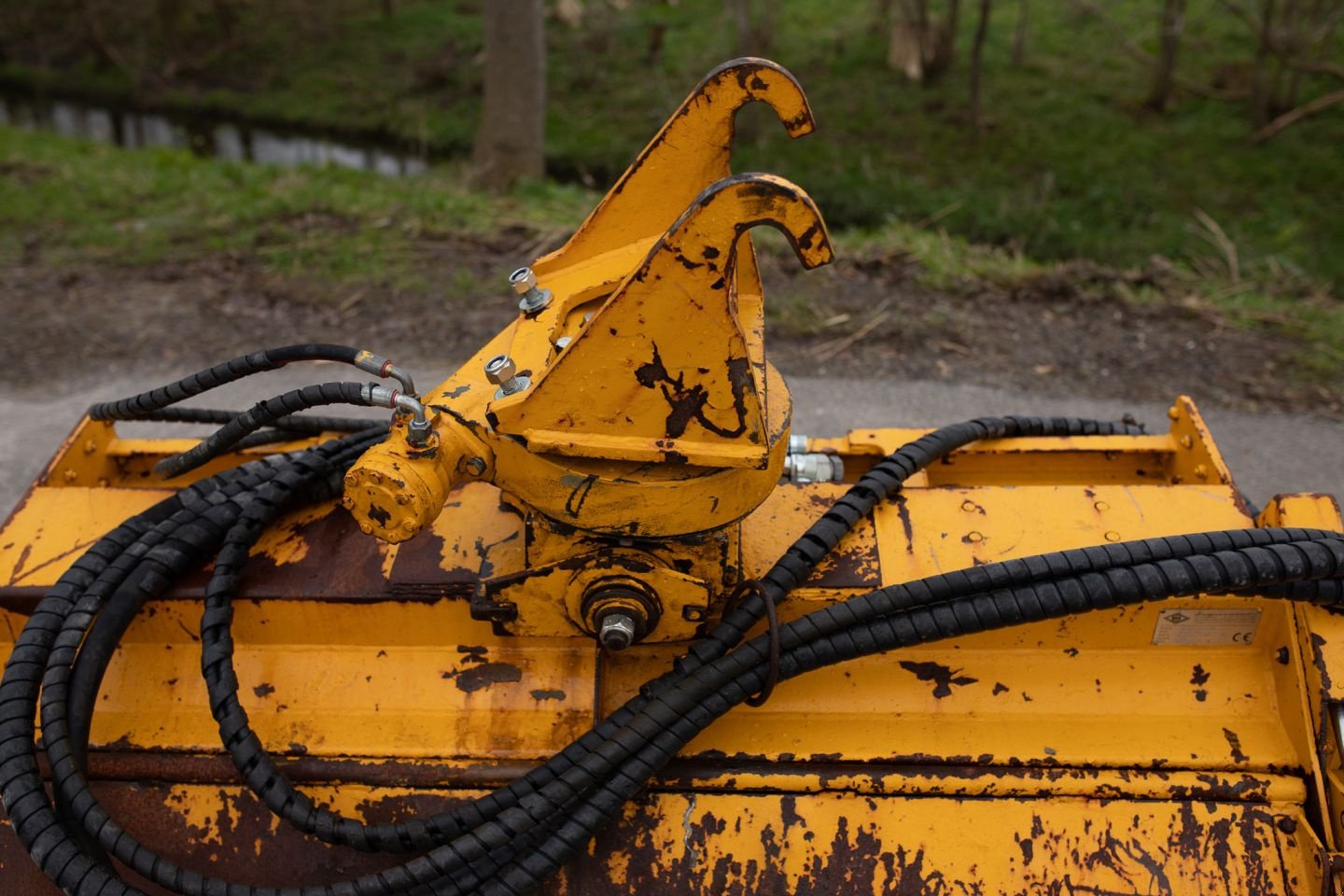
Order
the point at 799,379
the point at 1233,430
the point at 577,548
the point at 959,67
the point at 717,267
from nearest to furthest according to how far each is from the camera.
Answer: the point at 717,267
the point at 577,548
the point at 1233,430
the point at 799,379
the point at 959,67

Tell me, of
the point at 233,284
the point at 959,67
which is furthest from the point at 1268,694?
the point at 959,67

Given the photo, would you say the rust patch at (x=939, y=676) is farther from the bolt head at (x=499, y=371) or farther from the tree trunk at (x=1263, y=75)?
the tree trunk at (x=1263, y=75)

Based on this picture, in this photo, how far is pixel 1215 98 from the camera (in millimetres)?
10953

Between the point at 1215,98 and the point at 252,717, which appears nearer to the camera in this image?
the point at 252,717

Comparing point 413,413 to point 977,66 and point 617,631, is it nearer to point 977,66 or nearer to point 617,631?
point 617,631

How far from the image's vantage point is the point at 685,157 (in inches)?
68.2

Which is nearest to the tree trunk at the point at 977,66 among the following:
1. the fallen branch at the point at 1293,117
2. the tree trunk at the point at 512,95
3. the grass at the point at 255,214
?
the fallen branch at the point at 1293,117

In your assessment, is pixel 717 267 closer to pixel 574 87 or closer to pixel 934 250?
pixel 934 250

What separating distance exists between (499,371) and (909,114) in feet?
36.0

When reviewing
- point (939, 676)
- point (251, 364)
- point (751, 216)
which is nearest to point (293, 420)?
point (251, 364)

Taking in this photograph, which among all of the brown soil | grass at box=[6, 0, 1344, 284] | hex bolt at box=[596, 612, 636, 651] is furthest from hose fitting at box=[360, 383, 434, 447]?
grass at box=[6, 0, 1344, 284]

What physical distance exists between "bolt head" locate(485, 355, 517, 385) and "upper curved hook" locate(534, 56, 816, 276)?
359mm

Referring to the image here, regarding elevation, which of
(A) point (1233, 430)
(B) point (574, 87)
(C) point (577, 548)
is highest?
(B) point (574, 87)

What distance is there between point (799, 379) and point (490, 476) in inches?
130
